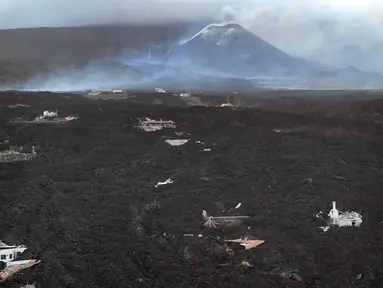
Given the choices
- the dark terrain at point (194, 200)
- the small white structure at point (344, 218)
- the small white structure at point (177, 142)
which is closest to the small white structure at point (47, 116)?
the dark terrain at point (194, 200)

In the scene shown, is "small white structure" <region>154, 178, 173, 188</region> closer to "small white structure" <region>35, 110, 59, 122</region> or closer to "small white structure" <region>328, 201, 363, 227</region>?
"small white structure" <region>328, 201, 363, 227</region>

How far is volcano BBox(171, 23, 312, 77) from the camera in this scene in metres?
80.1

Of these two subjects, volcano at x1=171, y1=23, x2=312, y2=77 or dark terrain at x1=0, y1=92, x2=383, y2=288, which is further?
volcano at x1=171, y1=23, x2=312, y2=77

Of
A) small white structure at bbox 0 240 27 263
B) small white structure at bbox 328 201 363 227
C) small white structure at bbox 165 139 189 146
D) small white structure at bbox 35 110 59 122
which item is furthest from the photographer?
small white structure at bbox 35 110 59 122

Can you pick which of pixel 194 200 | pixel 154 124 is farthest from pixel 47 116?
pixel 194 200

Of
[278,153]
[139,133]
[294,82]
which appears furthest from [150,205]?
[294,82]

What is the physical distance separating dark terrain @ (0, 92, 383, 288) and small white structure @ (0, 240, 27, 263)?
0.28 m

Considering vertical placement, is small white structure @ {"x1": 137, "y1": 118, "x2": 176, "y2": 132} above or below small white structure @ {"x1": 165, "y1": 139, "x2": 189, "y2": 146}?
above

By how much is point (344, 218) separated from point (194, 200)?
188 inches

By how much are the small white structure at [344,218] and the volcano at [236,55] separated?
62.1m

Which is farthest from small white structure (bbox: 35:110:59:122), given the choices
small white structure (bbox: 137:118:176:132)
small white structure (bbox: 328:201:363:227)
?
small white structure (bbox: 328:201:363:227)

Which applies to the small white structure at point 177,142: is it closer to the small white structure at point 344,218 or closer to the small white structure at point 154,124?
the small white structure at point 154,124

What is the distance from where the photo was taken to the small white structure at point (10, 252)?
14394mm

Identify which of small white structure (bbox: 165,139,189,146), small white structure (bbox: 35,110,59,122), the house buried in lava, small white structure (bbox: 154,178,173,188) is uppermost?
small white structure (bbox: 35,110,59,122)
